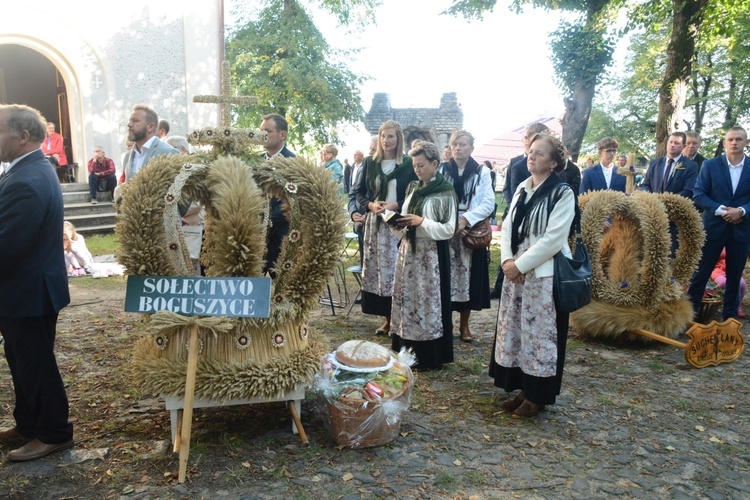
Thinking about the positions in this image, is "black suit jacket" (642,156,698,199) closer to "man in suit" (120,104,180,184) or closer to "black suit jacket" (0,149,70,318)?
"man in suit" (120,104,180,184)

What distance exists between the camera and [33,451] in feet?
10.3

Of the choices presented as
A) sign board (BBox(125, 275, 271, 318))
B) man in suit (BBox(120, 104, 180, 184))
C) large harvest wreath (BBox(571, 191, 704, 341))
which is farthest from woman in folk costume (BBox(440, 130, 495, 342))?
sign board (BBox(125, 275, 271, 318))

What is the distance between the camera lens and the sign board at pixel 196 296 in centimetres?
295

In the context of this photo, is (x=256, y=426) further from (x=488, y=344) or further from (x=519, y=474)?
(x=488, y=344)

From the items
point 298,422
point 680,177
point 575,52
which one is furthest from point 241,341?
point 575,52

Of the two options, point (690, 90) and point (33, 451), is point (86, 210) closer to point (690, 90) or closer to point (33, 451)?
point (33, 451)

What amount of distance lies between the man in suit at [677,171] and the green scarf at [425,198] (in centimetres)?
384

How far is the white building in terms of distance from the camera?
39.5 ft

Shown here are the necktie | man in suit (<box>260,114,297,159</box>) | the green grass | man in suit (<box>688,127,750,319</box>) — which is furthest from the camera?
the green grass

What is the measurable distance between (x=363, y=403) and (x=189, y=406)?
97cm

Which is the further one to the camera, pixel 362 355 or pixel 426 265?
pixel 426 265

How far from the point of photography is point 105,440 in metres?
3.41

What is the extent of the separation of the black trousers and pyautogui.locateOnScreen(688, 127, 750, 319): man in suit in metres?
6.12

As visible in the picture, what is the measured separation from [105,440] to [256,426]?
2.96ft
